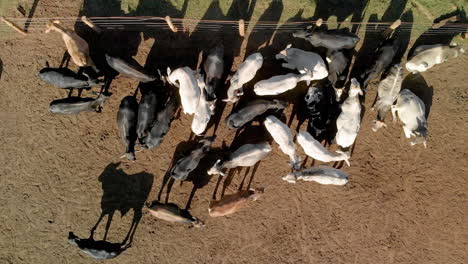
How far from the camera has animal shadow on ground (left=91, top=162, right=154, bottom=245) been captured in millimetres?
12375

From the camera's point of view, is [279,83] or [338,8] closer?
[279,83]

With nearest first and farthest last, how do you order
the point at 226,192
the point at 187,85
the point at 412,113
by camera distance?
the point at 187,85
the point at 412,113
the point at 226,192

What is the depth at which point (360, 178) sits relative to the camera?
1240 cm

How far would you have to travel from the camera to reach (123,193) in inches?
489

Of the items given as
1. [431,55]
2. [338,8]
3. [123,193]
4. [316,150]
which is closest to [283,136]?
Result: [316,150]

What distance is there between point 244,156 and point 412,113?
16.7ft


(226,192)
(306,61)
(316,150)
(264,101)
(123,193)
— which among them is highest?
(306,61)

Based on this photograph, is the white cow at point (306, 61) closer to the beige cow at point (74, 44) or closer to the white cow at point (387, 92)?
the white cow at point (387, 92)

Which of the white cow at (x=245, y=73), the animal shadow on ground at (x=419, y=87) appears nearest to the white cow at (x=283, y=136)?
the white cow at (x=245, y=73)

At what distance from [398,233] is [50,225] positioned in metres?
10.8

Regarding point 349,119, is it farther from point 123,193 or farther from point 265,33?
point 123,193

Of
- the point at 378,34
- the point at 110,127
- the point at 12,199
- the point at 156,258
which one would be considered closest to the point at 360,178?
the point at 378,34

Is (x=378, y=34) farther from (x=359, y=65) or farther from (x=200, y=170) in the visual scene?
(x=200, y=170)

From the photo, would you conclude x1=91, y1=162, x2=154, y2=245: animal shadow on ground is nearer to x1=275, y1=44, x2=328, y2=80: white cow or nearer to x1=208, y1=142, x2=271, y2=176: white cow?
x1=208, y1=142, x2=271, y2=176: white cow
